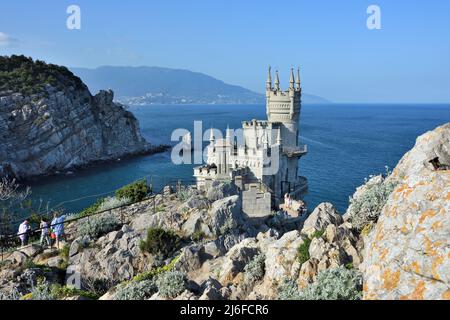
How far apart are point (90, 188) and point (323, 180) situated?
112ft

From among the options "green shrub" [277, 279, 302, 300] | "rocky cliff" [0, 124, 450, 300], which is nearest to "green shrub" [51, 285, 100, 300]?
"rocky cliff" [0, 124, 450, 300]

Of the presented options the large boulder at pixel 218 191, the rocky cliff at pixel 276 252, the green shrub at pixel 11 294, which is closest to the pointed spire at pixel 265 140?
the large boulder at pixel 218 191

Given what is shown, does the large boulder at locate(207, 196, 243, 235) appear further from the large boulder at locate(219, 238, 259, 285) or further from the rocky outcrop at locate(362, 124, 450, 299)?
the rocky outcrop at locate(362, 124, 450, 299)

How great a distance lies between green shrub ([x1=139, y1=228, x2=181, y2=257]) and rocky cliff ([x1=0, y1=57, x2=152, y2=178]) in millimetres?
50659

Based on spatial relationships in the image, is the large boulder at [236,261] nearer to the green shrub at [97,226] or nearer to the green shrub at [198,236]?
the green shrub at [198,236]

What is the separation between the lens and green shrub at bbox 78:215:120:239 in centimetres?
1581

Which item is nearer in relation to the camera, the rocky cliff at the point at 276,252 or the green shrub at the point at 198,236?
the rocky cliff at the point at 276,252

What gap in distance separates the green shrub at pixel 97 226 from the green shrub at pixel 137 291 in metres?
7.65

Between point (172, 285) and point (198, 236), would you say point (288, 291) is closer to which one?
point (172, 285)

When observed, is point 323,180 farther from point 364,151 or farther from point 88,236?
point 88,236

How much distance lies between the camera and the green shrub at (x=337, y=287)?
6211 millimetres

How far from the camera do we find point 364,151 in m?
81.3
